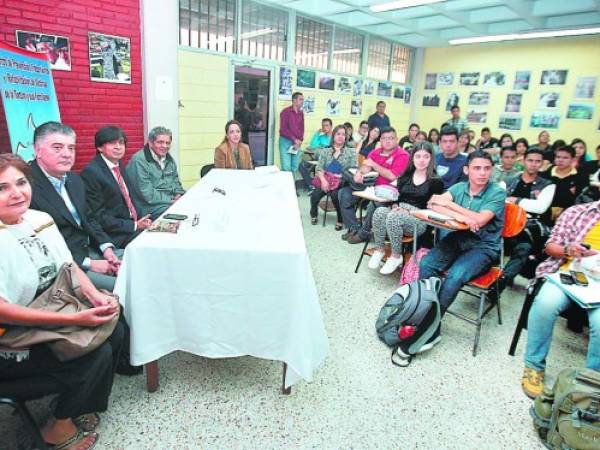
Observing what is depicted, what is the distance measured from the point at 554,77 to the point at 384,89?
3.07m

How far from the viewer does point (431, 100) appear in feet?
27.7

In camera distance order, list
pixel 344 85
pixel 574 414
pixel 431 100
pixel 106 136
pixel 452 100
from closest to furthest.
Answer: pixel 574 414 < pixel 106 136 < pixel 344 85 < pixel 452 100 < pixel 431 100

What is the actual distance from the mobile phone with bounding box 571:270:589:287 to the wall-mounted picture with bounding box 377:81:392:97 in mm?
6615

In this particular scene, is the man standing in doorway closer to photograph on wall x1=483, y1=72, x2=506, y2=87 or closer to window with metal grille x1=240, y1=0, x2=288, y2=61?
window with metal grille x1=240, y1=0, x2=288, y2=61

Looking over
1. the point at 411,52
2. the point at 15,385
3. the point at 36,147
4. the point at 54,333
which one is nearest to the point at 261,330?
the point at 54,333

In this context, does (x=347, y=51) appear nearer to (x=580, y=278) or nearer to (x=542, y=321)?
(x=580, y=278)

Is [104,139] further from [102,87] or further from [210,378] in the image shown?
[102,87]

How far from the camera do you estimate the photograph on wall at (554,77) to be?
6637 millimetres

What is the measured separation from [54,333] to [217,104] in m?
4.59

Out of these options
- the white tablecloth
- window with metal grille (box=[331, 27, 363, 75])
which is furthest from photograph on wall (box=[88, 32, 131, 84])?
window with metal grille (box=[331, 27, 363, 75])

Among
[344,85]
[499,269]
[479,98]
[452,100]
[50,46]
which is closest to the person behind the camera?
[499,269]

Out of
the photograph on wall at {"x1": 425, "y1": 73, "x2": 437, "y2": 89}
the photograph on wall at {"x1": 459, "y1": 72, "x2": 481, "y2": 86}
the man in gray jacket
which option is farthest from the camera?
the photograph on wall at {"x1": 425, "y1": 73, "x2": 437, "y2": 89}

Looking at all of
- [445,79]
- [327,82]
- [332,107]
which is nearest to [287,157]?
[332,107]

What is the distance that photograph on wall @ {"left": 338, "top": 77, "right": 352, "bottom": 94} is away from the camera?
6.92 metres
